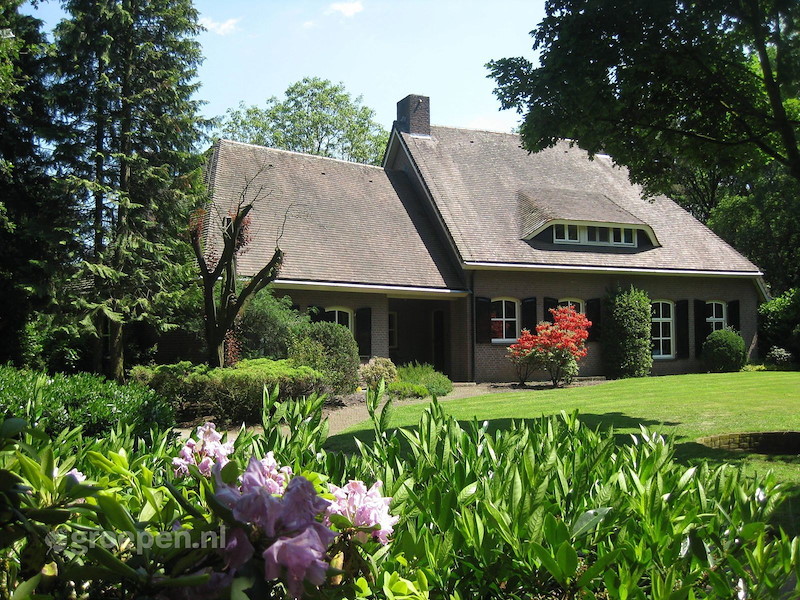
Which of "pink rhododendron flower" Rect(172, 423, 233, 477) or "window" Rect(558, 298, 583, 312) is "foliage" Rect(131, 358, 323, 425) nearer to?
"pink rhododendron flower" Rect(172, 423, 233, 477)

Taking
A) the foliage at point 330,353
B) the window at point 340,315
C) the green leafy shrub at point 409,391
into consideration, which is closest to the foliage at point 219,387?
the foliage at point 330,353

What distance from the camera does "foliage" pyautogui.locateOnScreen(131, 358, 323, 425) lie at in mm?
12367

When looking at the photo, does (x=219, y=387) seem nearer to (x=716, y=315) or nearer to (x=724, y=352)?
(x=724, y=352)

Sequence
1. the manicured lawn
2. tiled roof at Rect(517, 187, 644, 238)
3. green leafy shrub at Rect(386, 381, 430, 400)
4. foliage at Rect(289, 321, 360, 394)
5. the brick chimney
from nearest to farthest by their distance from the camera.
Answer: the manicured lawn → foliage at Rect(289, 321, 360, 394) → green leafy shrub at Rect(386, 381, 430, 400) → tiled roof at Rect(517, 187, 644, 238) → the brick chimney

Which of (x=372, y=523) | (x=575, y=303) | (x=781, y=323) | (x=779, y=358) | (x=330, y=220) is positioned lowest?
(x=779, y=358)

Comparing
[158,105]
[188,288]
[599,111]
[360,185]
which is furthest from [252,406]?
[360,185]

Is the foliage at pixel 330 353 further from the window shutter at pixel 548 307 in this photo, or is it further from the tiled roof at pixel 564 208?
the tiled roof at pixel 564 208

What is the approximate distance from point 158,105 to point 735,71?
13.8m

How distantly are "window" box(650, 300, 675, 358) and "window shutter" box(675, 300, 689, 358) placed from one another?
14 centimetres

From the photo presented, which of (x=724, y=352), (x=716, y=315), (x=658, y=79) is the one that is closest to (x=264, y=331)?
(x=658, y=79)

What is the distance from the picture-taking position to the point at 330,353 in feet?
53.1

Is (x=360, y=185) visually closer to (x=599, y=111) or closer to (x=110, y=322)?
(x=110, y=322)

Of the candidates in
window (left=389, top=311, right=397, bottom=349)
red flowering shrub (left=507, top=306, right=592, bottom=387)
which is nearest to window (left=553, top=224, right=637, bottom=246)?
red flowering shrub (left=507, top=306, right=592, bottom=387)

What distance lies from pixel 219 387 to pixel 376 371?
6.06 m
